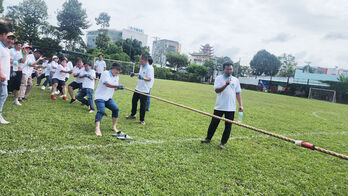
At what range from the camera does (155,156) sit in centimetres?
395

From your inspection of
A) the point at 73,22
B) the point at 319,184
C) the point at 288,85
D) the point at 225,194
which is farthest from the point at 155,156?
the point at 73,22

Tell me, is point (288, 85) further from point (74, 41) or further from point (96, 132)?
point (74, 41)

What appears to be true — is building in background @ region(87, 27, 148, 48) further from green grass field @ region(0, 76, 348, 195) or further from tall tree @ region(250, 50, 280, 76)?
green grass field @ region(0, 76, 348, 195)

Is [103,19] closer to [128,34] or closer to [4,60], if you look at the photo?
[128,34]

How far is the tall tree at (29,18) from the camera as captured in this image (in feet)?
123

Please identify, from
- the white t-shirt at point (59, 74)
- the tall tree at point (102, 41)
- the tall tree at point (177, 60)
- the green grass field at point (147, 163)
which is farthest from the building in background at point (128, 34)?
the green grass field at point (147, 163)

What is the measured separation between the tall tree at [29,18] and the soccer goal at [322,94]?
5104cm

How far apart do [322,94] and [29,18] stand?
53764 millimetres

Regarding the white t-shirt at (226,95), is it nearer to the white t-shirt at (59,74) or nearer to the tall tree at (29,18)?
the white t-shirt at (59,74)

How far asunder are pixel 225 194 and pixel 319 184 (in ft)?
6.33

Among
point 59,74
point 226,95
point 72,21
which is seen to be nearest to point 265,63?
point 72,21

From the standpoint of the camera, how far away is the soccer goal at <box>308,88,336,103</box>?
33369 mm

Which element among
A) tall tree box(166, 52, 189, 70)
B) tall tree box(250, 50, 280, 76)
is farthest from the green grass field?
tall tree box(250, 50, 280, 76)

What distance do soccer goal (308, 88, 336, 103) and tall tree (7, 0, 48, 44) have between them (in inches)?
2009
